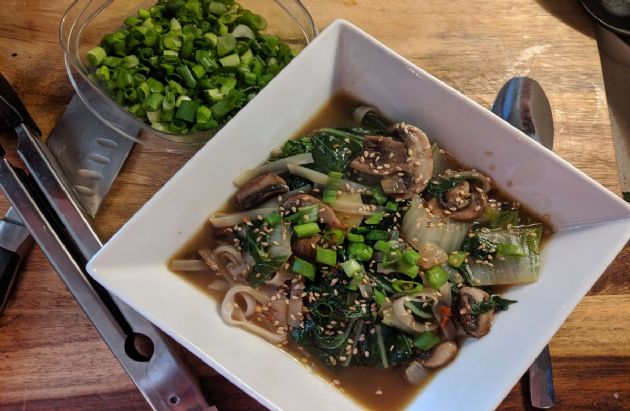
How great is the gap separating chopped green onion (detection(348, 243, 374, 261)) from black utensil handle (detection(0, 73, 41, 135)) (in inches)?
51.1

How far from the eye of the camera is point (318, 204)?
1830 mm

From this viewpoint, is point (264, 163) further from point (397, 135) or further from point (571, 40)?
point (571, 40)

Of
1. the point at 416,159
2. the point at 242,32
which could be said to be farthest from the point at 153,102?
the point at 416,159

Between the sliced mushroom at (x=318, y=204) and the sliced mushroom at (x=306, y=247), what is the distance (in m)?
0.07

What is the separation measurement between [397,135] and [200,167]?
27.2 inches

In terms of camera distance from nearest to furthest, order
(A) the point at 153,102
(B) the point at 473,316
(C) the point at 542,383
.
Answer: (B) the point at 473,316 < (C) the point at 542,383 < (A) the point at 153,102

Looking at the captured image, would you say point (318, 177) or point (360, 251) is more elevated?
point (318, 177)

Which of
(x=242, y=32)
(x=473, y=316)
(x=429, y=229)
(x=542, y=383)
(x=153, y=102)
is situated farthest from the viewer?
(x=242, y=32)

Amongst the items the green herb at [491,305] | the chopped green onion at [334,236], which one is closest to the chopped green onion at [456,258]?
the green herb at [491,305]

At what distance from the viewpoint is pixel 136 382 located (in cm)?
185

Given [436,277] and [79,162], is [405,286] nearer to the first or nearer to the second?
[436,277]

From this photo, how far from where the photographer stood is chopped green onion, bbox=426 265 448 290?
69.4 inches

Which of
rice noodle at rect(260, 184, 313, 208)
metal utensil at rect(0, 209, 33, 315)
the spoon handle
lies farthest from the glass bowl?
the spoon handle

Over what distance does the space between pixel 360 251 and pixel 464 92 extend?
94 cm
